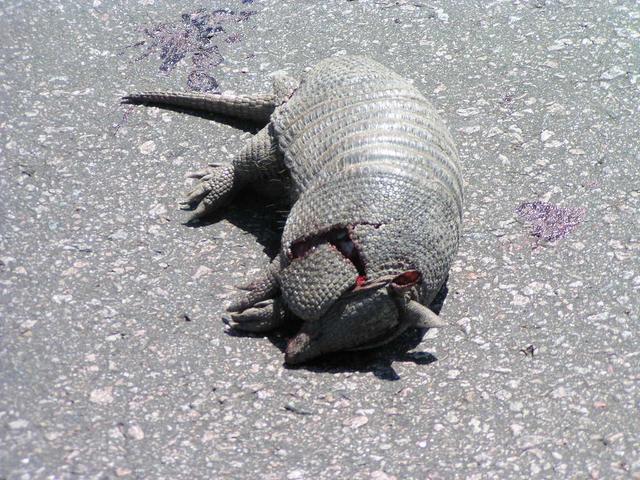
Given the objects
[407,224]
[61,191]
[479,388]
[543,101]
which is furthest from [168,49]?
[479,388]

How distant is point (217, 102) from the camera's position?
5.20 m

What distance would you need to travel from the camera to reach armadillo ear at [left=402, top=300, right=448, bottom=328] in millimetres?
3613

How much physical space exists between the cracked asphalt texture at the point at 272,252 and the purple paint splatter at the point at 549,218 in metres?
0.04

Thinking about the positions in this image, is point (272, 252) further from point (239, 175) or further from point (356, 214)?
point (356, 214)

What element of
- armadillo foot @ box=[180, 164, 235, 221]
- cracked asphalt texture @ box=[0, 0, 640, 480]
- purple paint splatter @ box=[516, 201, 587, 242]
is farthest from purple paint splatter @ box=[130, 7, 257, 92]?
purple paint splatter @ box=[516, 201, 587, 242]

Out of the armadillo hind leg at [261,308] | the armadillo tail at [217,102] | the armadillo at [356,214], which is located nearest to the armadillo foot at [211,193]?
the armadillo at [356,214]

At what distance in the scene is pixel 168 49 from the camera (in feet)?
19.1

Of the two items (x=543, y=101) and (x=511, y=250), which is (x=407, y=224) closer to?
(x=511, y=250)

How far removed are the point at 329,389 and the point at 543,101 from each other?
260 centimetres

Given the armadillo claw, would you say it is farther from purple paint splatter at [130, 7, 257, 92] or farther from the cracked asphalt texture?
purple paint splatter at [130, 7, 257, 92]

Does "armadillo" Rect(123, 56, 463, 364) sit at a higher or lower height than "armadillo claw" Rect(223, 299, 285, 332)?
higher

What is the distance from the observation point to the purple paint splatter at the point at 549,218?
14.8 feet

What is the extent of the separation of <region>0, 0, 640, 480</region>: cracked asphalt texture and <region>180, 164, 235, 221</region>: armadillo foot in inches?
4.0

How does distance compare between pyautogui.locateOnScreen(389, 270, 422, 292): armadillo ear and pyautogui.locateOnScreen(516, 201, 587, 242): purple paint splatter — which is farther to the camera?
pyautogui.locateOnScreen(516, 201, 587, 242): purple paint splatter
